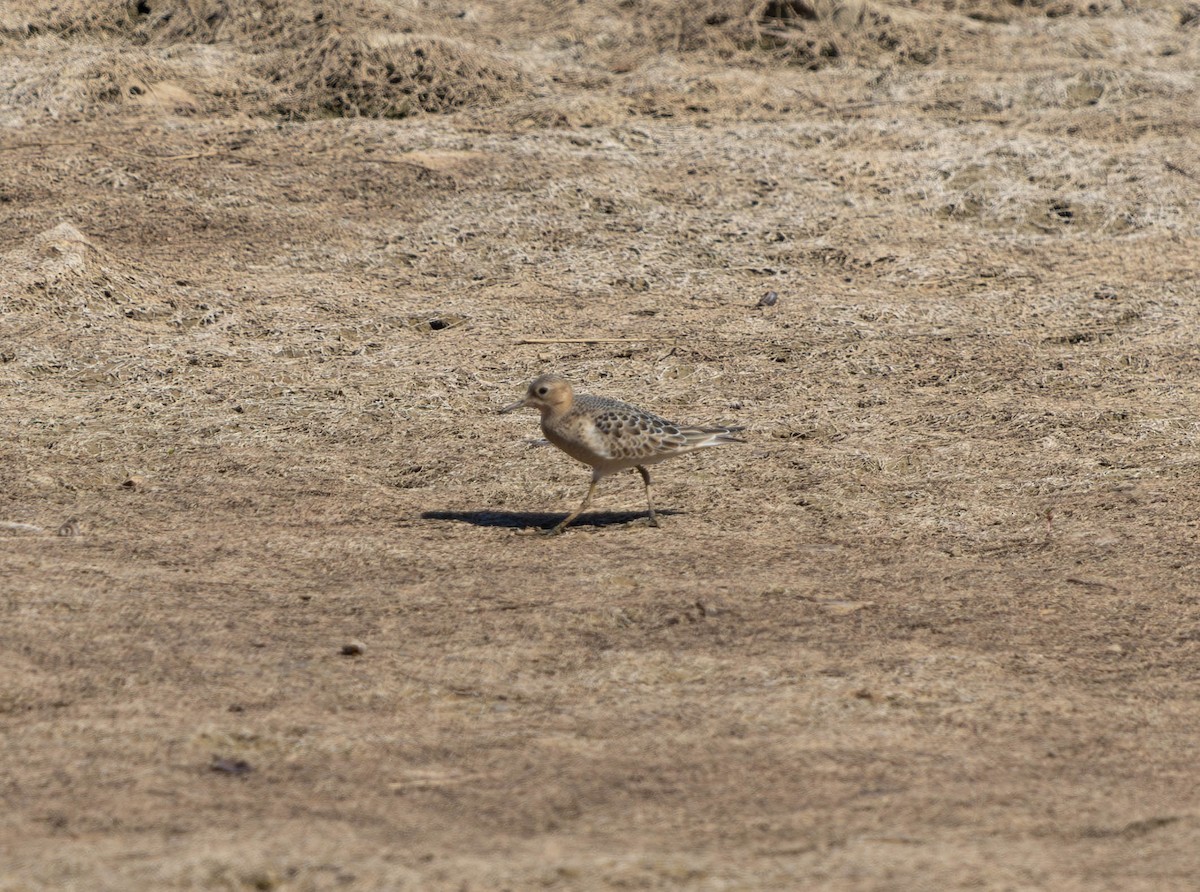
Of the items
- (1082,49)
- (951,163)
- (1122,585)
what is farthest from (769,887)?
(1082,49)

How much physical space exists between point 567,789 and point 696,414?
5054 mm

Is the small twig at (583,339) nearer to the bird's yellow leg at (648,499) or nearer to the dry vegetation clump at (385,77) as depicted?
the bird's yellow leg at (648,499)

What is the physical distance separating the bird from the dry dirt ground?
38cm

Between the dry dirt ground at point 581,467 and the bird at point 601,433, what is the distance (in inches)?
15.1

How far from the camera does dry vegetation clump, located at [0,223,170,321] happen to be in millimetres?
10719

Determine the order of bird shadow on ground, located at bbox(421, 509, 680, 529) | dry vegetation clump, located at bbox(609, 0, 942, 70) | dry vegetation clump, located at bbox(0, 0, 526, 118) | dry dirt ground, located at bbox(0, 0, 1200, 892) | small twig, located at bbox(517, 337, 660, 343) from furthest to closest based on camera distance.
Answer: dry vegetation clump, located at bbox(609, 0, 942, 70), dry vegetation clump, located at bbox(0, 0, 526, 118), small twig, located at bbox(517, 337, 660, 343), bird shadow on ground, located at bbox(421, 509, 680, 529), dry dirt ground, located at bbox(0, 0, 1200, 892)

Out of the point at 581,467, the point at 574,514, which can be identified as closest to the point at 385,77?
the point at 581,467

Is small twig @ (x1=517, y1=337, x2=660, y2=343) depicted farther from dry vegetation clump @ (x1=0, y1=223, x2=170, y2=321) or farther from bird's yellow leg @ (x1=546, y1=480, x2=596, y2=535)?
dry vegetation clump @ (x1=0, y1=223, x2=170, y2=321)

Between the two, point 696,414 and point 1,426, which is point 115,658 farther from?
point 696,414

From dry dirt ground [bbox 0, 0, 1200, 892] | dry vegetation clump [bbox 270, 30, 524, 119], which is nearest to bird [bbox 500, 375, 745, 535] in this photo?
dry dirt ground [bbox 0, 0, 1200, 892]

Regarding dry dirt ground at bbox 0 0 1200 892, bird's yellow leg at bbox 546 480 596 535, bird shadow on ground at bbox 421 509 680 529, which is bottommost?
bird shadow on ground at bbox 421 509 680 529

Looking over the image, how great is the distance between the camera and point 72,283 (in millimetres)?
10898

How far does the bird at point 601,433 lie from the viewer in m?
7.88

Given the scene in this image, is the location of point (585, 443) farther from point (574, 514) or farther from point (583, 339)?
point (583, 339)
